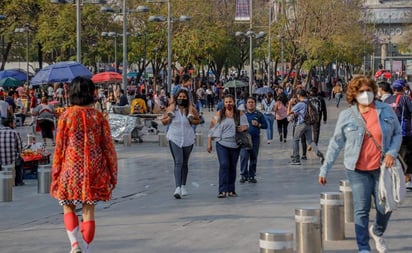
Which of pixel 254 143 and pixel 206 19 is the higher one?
pixel 206 19

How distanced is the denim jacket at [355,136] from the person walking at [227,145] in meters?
5.36

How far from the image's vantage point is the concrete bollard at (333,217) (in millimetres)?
10336

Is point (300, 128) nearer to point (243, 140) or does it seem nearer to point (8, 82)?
point (243, 140)

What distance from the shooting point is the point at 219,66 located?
76.5m

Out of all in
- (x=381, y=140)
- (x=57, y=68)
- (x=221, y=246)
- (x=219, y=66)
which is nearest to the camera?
(x=381, y=140)

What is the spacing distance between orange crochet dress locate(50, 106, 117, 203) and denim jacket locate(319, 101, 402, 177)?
2077mm

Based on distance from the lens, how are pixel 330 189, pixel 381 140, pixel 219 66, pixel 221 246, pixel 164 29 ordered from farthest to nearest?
1. pixel 219 66
2. pixel 164 29
3. pixel 330 189
4. pixel 221 246
5. pixel 381 140

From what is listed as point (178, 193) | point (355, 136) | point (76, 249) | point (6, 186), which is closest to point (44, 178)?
point (6, 186)

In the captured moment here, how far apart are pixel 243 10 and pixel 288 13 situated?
10677 millimetres

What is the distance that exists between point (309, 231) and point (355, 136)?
109 cm

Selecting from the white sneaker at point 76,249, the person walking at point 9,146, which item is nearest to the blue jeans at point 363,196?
the white sneaker at point 76,249

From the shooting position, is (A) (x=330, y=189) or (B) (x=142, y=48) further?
(B) (x=142, y=48)

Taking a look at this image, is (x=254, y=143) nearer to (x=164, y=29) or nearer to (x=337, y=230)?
(x=337, y=230)

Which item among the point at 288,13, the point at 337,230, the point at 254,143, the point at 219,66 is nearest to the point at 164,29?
the point at 288,13
